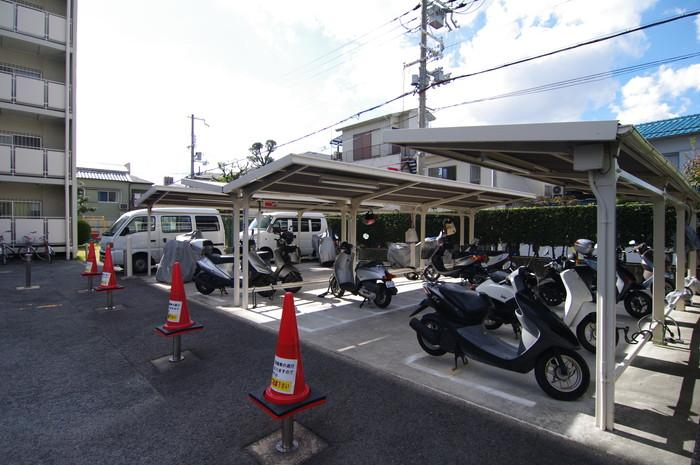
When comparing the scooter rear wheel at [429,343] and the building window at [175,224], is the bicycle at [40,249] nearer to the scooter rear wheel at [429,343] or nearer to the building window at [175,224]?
the building window at [175,224]

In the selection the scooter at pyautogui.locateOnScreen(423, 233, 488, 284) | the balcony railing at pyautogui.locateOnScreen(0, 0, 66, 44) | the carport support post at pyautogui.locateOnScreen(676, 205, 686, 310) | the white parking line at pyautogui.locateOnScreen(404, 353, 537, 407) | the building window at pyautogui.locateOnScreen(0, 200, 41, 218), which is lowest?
the white parking line at pyautogui.locateOnScreen(404, 353, 537, 407)

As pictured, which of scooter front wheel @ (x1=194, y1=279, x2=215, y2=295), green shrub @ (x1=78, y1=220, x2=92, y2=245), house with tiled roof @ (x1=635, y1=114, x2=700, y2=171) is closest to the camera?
scooter front wheel @ (x1=194, y1=279, x2=215, y2=295)

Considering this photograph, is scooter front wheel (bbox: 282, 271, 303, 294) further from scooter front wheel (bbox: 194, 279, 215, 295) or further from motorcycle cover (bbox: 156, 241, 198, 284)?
motorcycle cover (bbox: 156, 241, 198, 284)

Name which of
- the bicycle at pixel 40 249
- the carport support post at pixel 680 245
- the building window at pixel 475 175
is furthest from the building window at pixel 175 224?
the building window at pixel 475 175

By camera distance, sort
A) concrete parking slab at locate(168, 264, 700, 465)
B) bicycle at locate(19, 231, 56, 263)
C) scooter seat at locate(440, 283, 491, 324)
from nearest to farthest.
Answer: concrete parking slab at locate(168, 264, 700, 465) → scooter seat at locate(440, 283, 491, 324) → bicycle at locate(19, 231, 56, 263)

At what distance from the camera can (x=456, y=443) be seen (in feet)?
8.05

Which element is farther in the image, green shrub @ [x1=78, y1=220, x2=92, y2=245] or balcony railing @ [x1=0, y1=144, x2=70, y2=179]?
green shrub @ [x1=78, y1=220, x2=92, y2=245]

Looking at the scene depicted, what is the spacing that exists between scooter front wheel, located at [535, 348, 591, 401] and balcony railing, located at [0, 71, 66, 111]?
1679 cm

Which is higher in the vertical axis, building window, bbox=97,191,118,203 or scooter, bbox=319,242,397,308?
building window, bbox=97,191,118,203

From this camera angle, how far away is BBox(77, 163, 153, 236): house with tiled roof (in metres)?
25.7

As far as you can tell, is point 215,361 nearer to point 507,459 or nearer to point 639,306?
point 507,459

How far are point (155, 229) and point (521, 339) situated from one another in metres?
9.87

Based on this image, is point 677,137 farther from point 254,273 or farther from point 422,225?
point 254,273

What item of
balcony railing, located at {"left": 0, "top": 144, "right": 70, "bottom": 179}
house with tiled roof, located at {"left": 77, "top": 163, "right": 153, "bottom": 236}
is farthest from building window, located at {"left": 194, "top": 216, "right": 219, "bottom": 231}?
house with tiled roof, located at {"left": 77, "top": 163, "right": 153, "bottom": 236}
